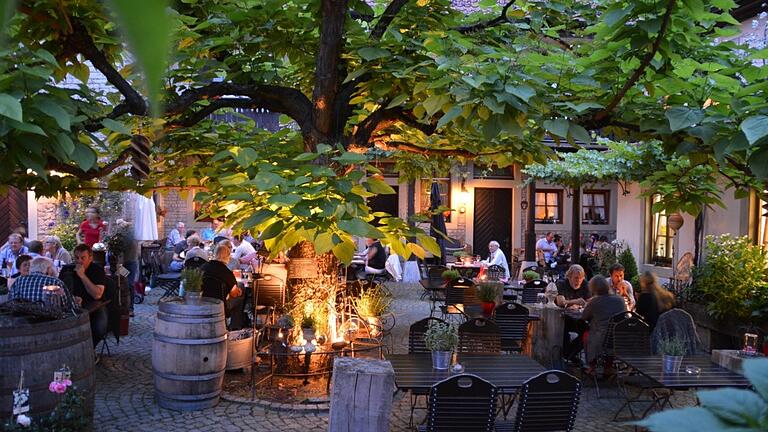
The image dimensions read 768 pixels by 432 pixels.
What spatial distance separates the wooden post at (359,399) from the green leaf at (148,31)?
3898 millimetres

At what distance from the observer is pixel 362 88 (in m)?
5.72

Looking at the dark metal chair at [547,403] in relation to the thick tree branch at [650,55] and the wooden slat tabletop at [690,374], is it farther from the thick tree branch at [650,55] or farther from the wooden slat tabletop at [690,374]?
the thick tree branch at [650,55]

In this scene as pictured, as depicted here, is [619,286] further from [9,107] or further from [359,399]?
[9,107]

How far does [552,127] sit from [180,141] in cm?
537

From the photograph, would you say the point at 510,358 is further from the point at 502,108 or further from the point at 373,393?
the point at 502,108

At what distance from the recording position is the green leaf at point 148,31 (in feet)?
1.02

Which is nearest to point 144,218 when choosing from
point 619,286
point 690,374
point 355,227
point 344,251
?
point 619,286

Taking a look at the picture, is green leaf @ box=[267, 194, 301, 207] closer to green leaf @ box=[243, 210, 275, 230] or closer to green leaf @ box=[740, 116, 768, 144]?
green leaf @ box=[243, 210, 275, 230]

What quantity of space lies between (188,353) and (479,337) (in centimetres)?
290

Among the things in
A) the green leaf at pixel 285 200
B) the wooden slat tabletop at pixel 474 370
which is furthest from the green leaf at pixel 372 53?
the wooden slat tabletop at pixel 474 370

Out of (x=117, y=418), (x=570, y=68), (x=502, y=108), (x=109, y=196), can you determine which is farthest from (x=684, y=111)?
(x=109, y=196)

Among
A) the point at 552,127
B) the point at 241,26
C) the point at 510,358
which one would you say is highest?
the point at 241,26

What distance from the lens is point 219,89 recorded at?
6.37 metres

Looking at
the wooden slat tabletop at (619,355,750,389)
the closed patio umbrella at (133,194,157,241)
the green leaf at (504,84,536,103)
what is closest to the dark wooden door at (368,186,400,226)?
the closed patio umbrella at (133,194,157,241)
